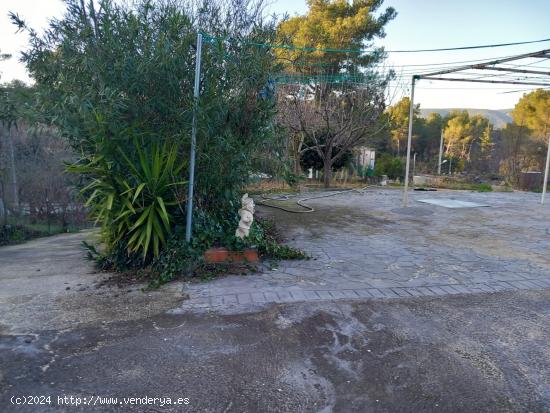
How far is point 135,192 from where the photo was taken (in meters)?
4.12

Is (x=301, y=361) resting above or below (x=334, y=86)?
below

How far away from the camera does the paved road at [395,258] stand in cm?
387

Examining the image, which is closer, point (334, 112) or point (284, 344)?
point (284, 344)

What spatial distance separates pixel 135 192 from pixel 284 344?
226cm

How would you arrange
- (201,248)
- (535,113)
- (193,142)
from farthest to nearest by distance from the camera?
1. (535,113)
2. (201,248)
3. (193,142)

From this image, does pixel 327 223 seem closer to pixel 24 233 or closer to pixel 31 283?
pixel 31 283

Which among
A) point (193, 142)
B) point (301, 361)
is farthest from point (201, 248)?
point (301, 361)

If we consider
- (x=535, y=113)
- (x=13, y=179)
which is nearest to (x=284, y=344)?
(x=13, y=179)

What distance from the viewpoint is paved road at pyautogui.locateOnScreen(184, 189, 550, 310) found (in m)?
3.87

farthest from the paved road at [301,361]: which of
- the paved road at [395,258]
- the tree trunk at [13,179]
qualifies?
the tree trunk at [13,179]

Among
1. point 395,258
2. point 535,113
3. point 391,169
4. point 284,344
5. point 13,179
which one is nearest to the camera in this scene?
point 284,344

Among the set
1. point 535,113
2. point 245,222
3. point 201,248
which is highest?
point 535,113

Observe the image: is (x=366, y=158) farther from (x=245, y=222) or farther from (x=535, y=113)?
(x=245, y=222)

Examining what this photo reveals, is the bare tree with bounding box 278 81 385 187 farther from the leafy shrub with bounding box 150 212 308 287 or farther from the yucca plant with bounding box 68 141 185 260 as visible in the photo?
the yucca plant with bounding box 68 141 185 260
